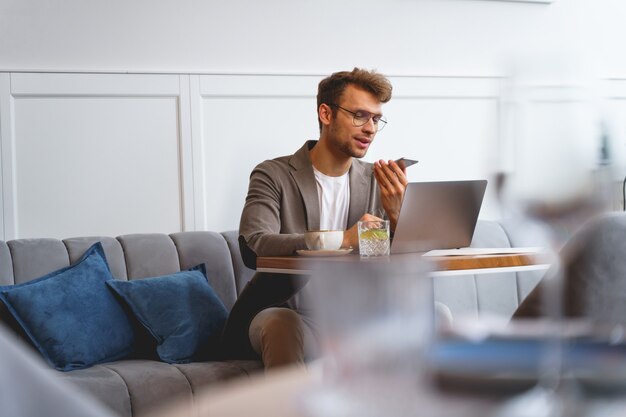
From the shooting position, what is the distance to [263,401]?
0.52 metres

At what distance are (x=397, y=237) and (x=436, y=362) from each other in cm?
167

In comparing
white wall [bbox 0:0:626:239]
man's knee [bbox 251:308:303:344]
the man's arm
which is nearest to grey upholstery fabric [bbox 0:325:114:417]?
the man's arm

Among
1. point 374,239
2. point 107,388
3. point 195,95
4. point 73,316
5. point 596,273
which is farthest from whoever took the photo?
point 195,95

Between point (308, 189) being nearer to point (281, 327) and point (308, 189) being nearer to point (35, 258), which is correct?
point (281, 327)

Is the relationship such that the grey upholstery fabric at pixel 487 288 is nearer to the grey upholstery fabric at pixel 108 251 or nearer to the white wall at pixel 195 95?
the white wall at pixel 195 95

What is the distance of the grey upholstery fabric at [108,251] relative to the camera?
2.80 m

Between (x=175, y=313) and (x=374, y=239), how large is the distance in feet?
2.93

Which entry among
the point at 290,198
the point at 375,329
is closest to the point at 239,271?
the point at 290,198

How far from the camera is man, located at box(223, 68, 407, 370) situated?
2.43 metres

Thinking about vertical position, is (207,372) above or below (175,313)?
below

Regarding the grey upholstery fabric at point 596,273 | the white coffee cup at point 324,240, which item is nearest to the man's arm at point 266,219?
the white coffee cup at point 324,240

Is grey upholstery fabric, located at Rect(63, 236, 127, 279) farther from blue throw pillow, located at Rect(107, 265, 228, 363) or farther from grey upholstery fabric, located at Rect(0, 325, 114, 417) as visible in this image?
grey upholstery fabric, located at Rect(0, 325, 114, 417)

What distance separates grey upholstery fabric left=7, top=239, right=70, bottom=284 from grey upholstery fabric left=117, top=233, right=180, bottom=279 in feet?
0.68

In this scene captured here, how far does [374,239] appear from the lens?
2092 millimetres
